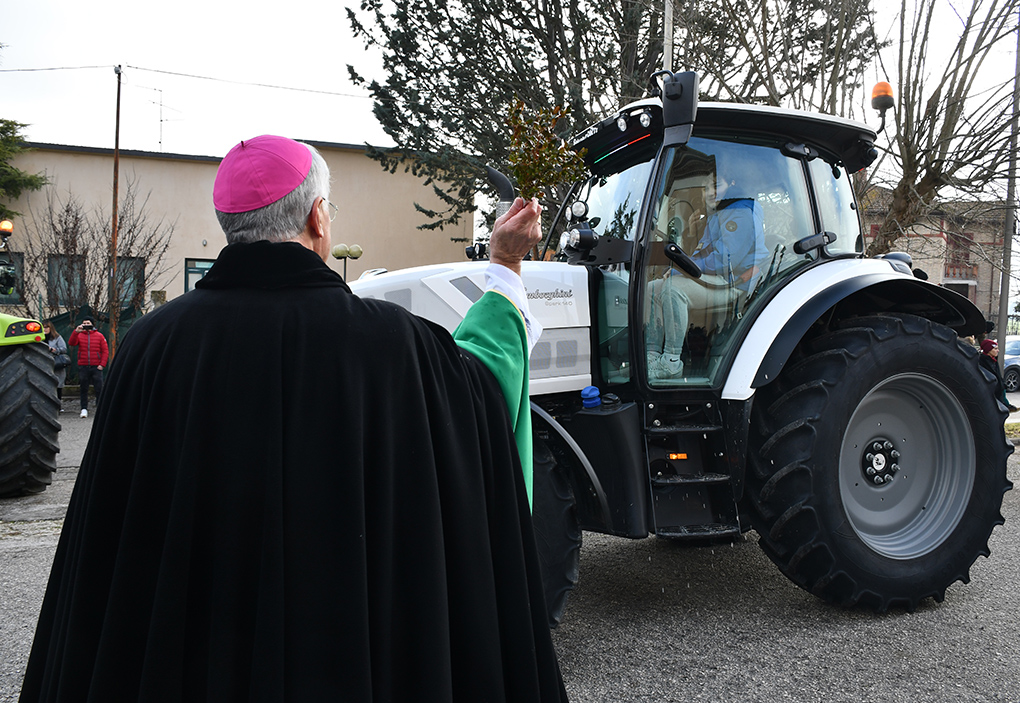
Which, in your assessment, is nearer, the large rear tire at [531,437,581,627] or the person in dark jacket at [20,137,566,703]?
the person in dark jacket at [20,137,566,703]

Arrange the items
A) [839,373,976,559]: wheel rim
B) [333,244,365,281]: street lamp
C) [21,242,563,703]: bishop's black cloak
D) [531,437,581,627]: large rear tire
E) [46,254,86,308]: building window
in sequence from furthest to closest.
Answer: [46,254,86,308]: building window < [333,244,365,281]: street lamp < [839,373,976,559]: wheel rim < [531,437,581,627]: large rear tire < [21,242,563,703]: bishop's black cloak

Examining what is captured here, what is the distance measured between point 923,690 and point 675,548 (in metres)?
2.00

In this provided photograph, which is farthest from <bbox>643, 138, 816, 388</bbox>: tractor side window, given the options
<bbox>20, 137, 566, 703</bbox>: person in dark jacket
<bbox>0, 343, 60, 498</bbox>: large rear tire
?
<bbox>0, 343, 60, 498</bbox>: large rear tire

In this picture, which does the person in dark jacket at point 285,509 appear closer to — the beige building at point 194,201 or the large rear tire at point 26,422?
the large rear tire at point 26,422

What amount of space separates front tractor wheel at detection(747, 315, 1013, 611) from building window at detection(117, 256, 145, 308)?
1741 centimetres

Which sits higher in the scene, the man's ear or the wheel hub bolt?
the man's ear

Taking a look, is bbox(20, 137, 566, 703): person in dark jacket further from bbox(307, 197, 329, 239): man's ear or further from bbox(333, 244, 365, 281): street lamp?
bbox(333, 244, 365, 281): street lamp

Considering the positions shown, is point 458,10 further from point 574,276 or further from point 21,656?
point 21,656

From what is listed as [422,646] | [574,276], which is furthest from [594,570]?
[422,646]

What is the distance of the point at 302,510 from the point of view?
1414mm

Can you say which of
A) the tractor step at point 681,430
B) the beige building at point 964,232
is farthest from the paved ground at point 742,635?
the beige building at point 964,232

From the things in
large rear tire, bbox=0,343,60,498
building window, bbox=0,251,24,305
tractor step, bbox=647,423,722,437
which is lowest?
large rear tire, bbox=0,343,60,498

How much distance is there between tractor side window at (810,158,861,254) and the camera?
4117 millimetres

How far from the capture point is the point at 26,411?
21.3ft
